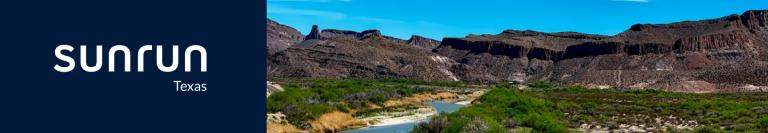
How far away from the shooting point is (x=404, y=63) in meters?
189

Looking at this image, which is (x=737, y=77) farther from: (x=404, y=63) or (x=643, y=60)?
(x=404, y=63)

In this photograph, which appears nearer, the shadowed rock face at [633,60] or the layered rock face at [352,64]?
the shadowed rock face at [633,60]

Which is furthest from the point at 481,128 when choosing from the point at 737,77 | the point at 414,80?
the point at 414,80

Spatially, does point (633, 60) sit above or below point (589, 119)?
above

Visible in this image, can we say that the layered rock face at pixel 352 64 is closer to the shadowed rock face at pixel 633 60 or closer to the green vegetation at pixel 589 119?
the shadowed rock face at pixel 633 60

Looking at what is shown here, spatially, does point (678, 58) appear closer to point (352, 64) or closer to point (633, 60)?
point (633, 60)

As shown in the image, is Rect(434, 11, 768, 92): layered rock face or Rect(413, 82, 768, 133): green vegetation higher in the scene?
Rect(434, 11, 768, 92): layered rock face
